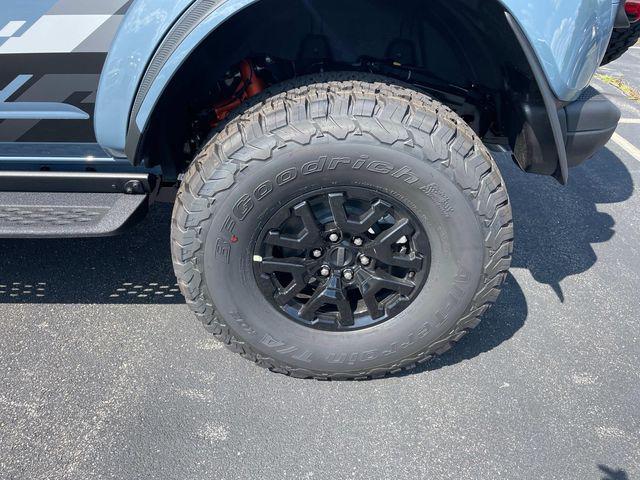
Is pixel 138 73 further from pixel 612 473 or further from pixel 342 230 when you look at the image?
pixel 612 473

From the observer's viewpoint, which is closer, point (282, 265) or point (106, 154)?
point (282, 265)

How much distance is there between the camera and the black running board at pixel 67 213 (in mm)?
1885

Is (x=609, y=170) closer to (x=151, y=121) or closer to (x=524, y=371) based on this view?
(x=524, y=371)

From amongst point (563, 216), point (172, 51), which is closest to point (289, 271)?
point (172, 51)

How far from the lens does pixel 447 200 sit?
1.79m

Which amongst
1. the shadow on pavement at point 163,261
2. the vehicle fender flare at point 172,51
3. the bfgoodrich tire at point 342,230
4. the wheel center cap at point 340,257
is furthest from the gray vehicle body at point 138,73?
the wheel center cap at point 340,257

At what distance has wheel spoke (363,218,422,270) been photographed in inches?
74.4

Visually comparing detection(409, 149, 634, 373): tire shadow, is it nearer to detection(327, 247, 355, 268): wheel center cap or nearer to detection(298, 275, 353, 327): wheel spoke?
detection(298, 275, 353, 327): wheel spoke

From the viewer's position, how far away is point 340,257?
6.41ft

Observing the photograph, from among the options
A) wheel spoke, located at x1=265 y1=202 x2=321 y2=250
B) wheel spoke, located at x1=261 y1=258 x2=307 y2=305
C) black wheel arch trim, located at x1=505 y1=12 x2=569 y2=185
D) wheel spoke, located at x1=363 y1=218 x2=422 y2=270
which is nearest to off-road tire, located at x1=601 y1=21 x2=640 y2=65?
black wheel arch trim, located at x1=505 y1=12 x2=569 y2=185

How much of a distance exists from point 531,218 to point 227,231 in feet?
7.30

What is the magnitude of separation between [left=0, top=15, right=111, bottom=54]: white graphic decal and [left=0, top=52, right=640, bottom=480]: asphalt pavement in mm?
1223

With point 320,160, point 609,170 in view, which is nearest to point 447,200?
point 320,160

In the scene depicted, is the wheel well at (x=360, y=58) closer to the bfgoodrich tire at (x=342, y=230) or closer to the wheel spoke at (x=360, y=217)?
the bfgoodrich tire at (x=342, y=230)
